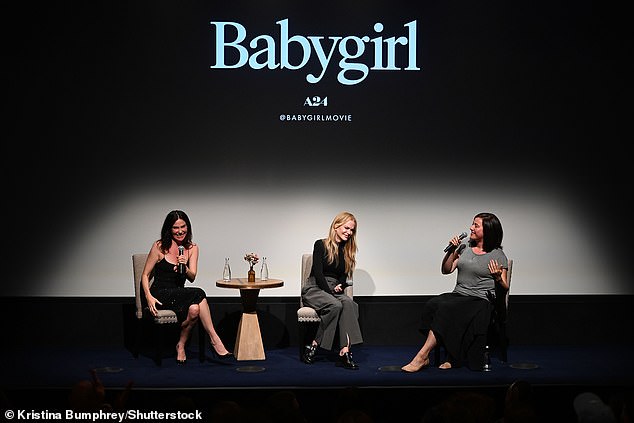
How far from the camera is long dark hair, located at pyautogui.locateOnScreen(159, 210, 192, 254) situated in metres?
6.84

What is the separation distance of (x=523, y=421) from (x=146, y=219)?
5.32 m

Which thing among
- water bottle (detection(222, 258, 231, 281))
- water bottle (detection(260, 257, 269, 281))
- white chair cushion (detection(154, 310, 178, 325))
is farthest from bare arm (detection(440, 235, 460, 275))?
white chair cushion (detection(154, 310, 178, 325))

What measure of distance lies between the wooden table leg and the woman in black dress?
128mm

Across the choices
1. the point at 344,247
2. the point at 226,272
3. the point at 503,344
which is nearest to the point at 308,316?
the point at 344,247

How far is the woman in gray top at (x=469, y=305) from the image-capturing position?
21.5ft

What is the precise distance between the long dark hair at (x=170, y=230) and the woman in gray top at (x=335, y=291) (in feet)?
3.14

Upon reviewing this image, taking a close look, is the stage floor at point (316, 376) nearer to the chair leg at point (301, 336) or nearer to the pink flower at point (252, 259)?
the chair leg at point (301, 336)

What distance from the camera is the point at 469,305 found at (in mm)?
6672

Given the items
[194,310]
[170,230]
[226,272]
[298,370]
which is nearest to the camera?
[298,370]

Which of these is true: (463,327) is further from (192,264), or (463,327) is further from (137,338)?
(137,338)

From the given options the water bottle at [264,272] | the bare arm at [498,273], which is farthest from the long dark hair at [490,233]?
the water bottle at [264,272]

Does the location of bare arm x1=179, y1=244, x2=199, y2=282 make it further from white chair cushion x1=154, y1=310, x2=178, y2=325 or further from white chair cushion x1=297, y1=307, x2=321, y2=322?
white chair cushion x1=297, y1=307, x2=321, y2=322

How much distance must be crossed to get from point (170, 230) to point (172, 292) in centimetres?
46

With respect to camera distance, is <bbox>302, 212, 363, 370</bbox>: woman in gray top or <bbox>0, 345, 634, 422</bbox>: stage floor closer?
<bbox>0, 345, 634, 422</bbox>: stage floor
